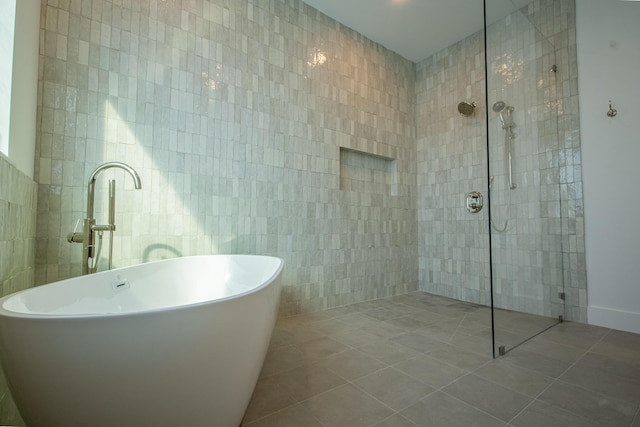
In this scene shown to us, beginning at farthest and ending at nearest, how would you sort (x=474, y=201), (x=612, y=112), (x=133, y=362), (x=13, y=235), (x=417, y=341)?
(x=474, y=201), (x=612, y=112), (x=417, y=341), (x=13, y=235), (x=133, y=362)

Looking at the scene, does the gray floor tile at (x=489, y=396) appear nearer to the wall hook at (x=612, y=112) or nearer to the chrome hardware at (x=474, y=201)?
the chrome hardware at (x=474, y=201)

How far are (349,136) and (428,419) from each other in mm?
2292

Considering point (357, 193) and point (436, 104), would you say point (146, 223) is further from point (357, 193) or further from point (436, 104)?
point (436, 104)

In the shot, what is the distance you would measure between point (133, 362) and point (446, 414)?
3.67 ft

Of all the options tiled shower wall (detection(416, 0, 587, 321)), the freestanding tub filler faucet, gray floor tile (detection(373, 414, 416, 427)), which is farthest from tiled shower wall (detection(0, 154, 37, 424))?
tiled shower wall (detection(416, 0, 587, 321))

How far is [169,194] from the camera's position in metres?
1.82

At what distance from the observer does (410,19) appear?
265cm

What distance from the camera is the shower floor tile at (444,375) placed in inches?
42.0

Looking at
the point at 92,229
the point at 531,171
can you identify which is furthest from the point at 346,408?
the point at 531,171

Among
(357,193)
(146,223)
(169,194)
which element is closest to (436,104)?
(357,193)

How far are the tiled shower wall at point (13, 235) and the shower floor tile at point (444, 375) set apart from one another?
31.1 inches

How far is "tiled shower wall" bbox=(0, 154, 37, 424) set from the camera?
86cm

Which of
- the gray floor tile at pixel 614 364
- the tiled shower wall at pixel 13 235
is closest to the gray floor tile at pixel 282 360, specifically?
the tiled shower wall at pixel 13 235

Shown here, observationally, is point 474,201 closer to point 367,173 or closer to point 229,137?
point 367,173
